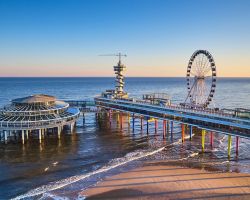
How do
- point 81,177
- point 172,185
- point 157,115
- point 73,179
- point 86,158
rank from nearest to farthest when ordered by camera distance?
1. point 172,185
2. point 73,179
3. point 81,177
4. point 86,158
5. point 157,115

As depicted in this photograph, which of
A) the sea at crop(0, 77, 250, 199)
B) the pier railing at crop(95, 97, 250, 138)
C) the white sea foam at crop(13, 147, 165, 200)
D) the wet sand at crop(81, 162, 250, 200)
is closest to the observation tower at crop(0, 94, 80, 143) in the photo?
the sea at crop(0, 77, 250, 199)

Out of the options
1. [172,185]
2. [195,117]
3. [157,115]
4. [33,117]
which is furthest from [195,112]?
[33,117]

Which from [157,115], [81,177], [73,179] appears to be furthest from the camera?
[157,115]

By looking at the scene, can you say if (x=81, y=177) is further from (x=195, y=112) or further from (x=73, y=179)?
(x=195, y=112)

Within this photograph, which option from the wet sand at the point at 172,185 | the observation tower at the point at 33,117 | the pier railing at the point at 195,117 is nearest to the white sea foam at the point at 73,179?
the wet sand at the point at 172,185

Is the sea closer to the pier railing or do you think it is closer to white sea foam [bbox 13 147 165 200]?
white sea foam [bbox 13 147 165 200]

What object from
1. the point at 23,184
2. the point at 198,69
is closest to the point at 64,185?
the point at 23,184
